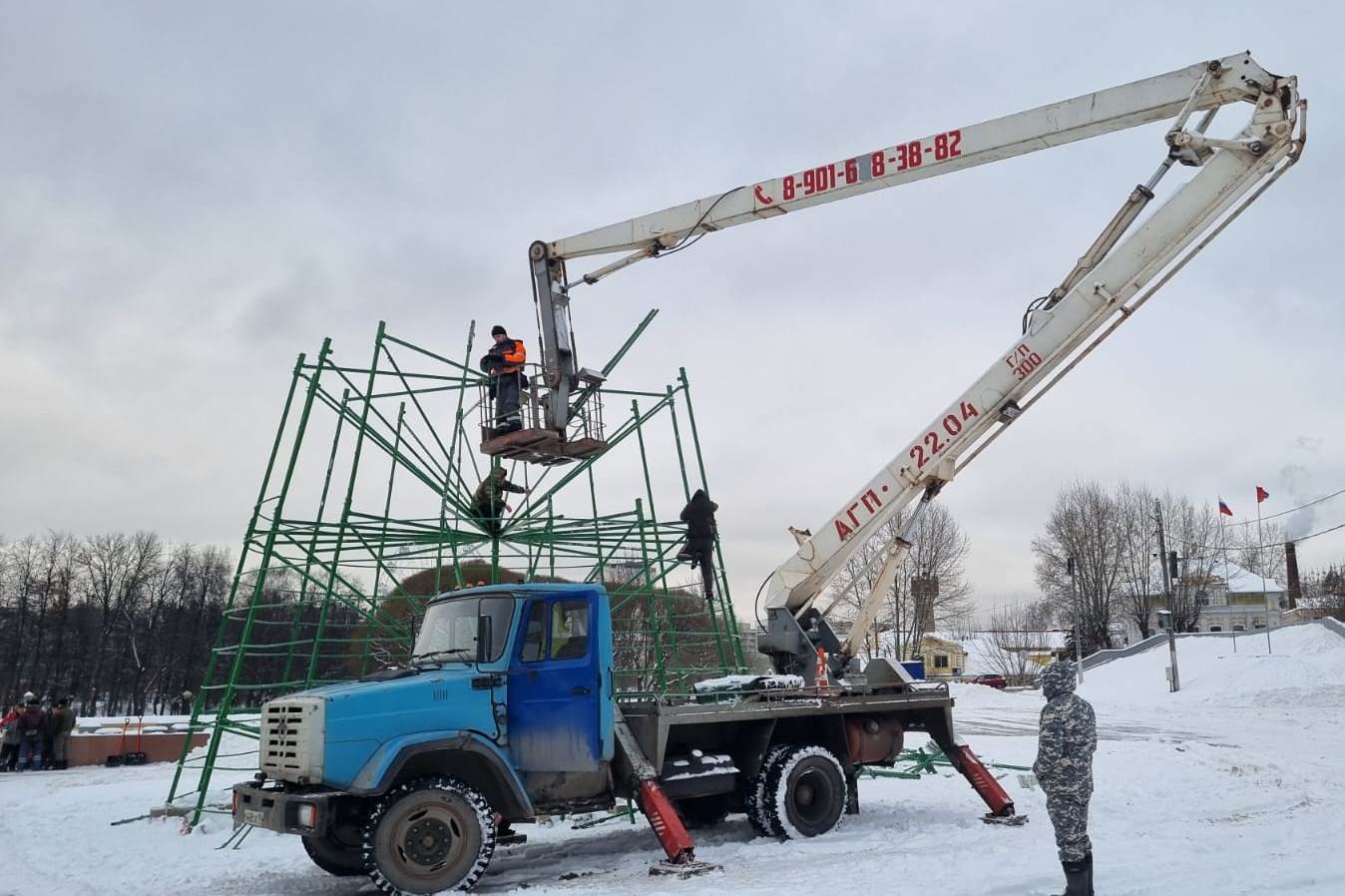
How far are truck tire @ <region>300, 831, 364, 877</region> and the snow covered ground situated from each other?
16 centimetres

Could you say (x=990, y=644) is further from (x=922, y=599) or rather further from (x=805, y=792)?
(x=805, y=792)

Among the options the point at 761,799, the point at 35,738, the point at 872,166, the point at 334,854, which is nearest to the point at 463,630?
the point at 334,854

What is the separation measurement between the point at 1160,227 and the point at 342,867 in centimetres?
1030

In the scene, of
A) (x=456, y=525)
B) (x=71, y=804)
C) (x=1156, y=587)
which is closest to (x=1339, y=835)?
(x=456, y=525)

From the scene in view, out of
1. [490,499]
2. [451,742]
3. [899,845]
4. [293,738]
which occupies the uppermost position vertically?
[490,499]

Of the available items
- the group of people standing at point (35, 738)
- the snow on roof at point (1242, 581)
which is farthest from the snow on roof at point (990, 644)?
the group of people standing at point (35, 738)

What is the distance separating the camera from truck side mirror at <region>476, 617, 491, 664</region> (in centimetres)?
860

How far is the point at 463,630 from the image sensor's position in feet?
29.7

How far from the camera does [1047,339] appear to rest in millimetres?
11727

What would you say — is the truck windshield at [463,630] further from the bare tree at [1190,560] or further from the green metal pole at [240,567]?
the bare tree at [1190,560]

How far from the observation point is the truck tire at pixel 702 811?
11047mm

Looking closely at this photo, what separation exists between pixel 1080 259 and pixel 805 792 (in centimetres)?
671

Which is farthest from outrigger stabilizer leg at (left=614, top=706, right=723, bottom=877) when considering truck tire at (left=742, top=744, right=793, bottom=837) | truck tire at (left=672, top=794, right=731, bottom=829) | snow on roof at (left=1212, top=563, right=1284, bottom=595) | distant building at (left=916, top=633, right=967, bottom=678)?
snow on roof at (left=1212, top=563, right=1284, bottom=595)

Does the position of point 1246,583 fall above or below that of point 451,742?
above
